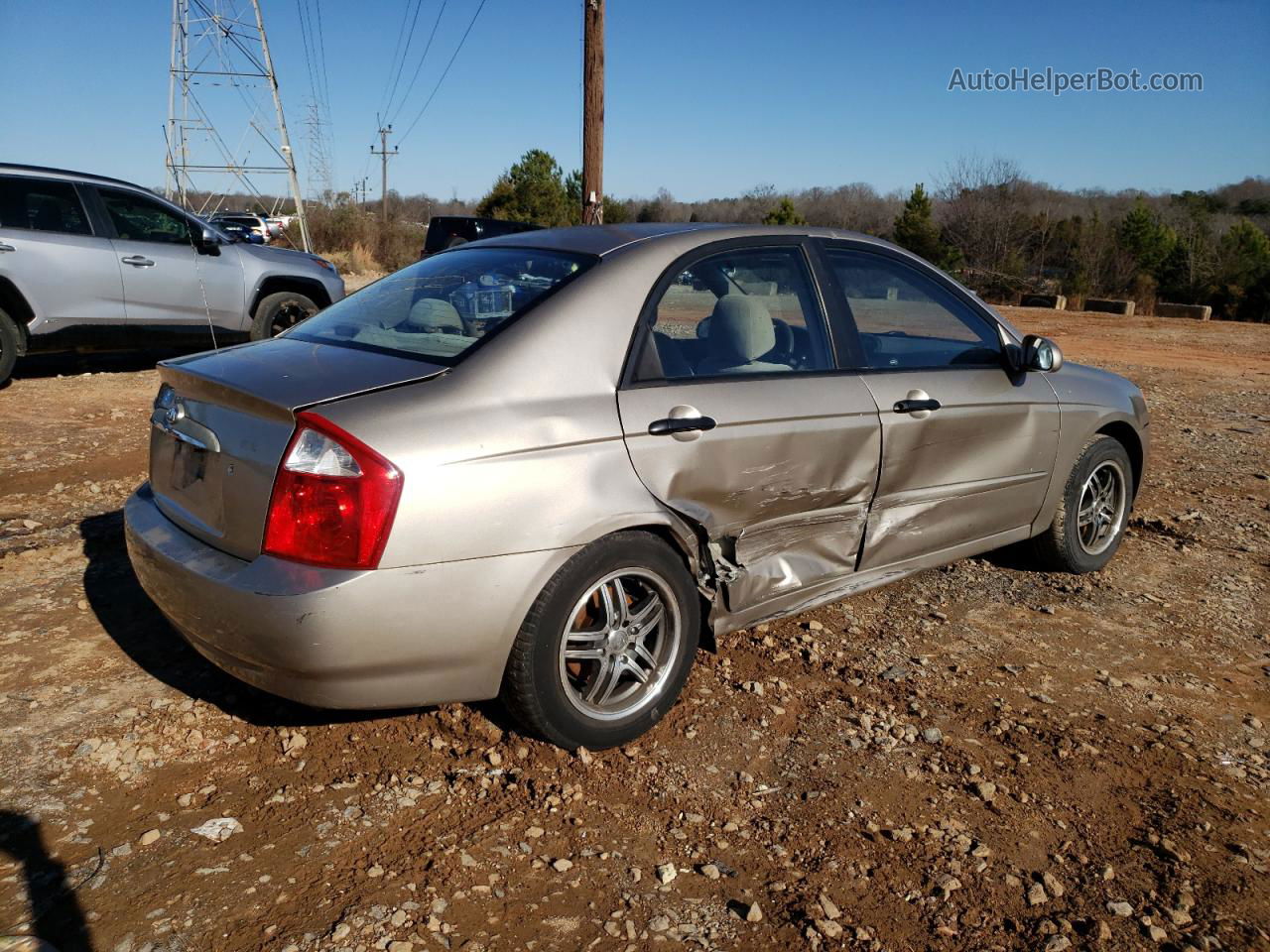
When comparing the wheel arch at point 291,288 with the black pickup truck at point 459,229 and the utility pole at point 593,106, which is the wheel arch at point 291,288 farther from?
the black pickup truck at point 459,229

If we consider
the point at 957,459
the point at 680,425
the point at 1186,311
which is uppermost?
the point at 680,425

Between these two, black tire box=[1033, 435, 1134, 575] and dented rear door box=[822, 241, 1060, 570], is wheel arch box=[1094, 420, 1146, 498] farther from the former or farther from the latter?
dented rear door box=[822, 241, 1060, 570]

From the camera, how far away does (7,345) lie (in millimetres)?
8555

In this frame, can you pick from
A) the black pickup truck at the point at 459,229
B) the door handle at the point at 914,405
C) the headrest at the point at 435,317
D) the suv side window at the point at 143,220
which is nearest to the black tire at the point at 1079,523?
the door handle at the point at 914,405

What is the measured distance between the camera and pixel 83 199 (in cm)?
898

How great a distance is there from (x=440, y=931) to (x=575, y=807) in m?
0.62

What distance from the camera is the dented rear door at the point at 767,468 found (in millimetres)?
3180

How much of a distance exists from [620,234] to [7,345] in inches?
286

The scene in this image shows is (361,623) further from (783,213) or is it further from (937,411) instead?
(783,213)

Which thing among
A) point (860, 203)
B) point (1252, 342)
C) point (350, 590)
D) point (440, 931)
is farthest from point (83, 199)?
point (860, 203)

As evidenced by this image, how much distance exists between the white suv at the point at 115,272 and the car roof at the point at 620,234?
17.7ft

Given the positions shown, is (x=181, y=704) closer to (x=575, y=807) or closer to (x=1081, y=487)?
(x=575, y=807)

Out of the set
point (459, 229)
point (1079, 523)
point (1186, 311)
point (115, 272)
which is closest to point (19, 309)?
point (115, 272)

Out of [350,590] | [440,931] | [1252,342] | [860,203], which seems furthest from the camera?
[860,203]
